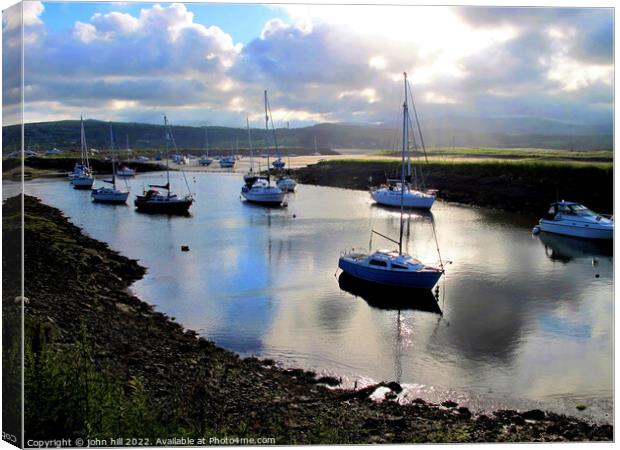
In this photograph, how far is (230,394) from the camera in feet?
30.4

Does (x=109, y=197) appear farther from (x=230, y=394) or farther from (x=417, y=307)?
(x=230, y=394)

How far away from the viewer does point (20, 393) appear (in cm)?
732

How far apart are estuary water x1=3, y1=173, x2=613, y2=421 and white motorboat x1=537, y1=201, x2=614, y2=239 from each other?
44 cm

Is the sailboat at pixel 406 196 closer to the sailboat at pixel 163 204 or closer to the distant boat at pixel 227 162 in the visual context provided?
the sailboat at pixel 163 204

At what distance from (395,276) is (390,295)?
48 centimetres

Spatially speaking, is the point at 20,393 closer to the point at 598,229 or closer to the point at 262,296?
the point at 262,296

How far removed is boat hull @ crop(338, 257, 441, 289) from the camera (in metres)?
15.6

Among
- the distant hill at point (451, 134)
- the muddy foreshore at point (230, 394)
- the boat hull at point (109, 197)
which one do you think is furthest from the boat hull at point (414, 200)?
the muddy foreshore at point (230, 394)

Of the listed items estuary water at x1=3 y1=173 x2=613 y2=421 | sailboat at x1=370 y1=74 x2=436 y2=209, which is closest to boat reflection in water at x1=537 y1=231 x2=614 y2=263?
estuary water at x1=3 y1=173 x2=613 y2=421

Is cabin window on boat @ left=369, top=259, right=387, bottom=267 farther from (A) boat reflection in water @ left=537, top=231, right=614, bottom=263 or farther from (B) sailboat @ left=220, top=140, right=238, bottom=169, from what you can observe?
(B) sailboat @ left=220, top=140, right=238, bottom=169

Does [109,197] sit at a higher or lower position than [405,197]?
lower

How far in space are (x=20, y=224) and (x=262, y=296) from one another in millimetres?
7806

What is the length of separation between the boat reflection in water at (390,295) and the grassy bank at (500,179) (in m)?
4.54

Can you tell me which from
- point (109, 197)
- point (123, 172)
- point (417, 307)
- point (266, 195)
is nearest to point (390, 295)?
point (417, 307)
